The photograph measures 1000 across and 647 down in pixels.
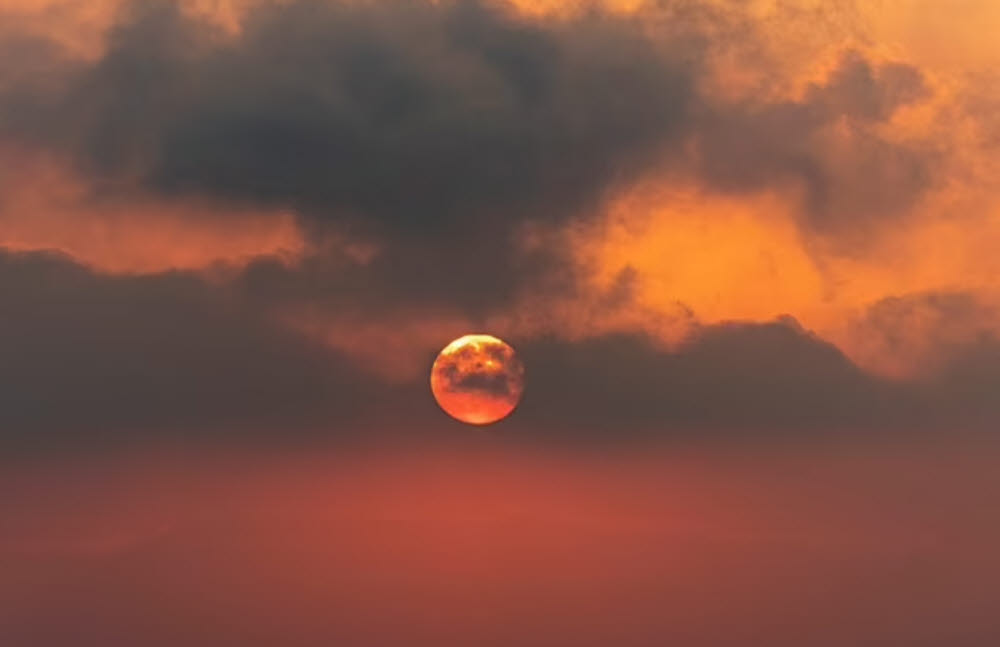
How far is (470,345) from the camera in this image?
6083 inches

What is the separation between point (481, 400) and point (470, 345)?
18.9 meters

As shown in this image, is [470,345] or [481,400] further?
[470,345]

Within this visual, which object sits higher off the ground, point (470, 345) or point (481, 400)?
point (470, 345)

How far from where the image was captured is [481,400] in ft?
462
